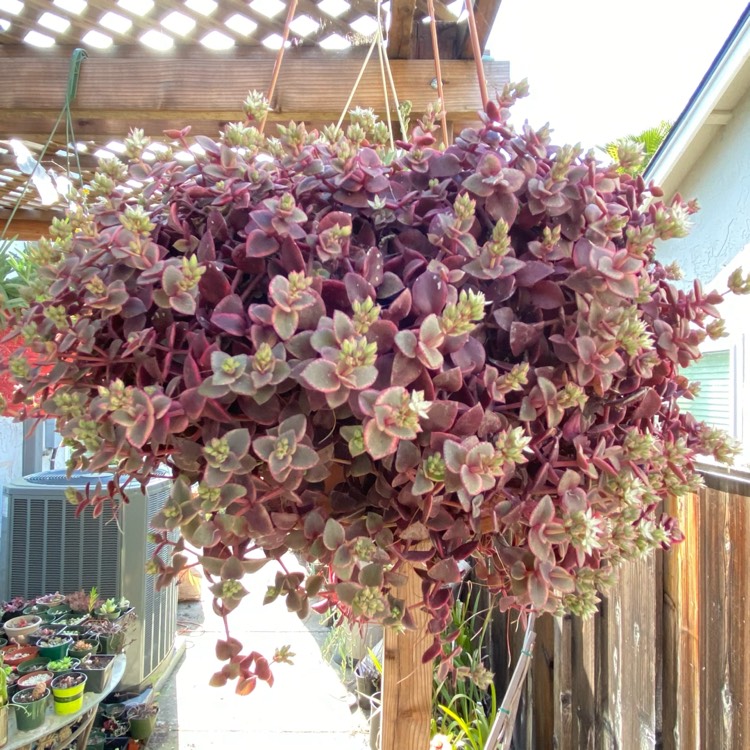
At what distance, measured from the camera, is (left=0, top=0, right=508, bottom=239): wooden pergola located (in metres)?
1.34

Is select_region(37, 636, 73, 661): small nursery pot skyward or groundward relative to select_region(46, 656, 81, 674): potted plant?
skyward

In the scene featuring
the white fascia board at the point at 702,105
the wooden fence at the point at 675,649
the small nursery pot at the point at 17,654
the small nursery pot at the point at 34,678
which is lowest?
the small nursery pot at the point at 34,678

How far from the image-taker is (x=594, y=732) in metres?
1.53

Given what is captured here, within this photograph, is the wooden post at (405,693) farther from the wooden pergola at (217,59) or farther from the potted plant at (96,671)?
the potted plant at (96,671)

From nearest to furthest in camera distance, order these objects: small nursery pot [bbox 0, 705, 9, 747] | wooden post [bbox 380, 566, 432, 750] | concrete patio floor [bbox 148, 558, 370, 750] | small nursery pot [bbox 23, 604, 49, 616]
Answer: wooden post [bbox 380, 566, 432, 750] < small nursery pot [bbox 0, 705, 9, 747] < small nursery pot [bbox 23, 604, 49, 616] < concrete patio floor [bbox 148, 558, 370, 750]

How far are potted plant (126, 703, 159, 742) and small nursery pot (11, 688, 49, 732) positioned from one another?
2.79ft

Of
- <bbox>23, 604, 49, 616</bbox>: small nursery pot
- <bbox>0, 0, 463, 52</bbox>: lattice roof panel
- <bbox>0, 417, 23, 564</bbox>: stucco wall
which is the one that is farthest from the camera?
<bbox>0, 417, 23, 564</bbox>: stucco wall

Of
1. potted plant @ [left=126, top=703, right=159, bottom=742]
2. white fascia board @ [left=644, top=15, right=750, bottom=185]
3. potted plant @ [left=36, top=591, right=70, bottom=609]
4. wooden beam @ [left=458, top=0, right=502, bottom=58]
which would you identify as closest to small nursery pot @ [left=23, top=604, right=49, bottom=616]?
potted plant @ [left=36, top=591, right=70, bottom=609]

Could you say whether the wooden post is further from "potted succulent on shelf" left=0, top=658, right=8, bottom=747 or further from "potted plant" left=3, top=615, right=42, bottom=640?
"potted plant" left=3, top=615, right=42, bottom=640

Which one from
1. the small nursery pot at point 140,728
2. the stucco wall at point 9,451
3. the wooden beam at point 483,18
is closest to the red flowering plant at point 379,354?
the wooden beam at point 483,18

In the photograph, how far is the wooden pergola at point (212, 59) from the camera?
1340 mm

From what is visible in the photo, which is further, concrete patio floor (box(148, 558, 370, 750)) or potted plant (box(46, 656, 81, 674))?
concrete patio floor (box(148, 558, 370, 750))

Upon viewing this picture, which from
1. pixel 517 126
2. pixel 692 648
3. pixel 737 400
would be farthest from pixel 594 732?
pixel 517 126

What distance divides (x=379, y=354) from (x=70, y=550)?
264 centimetres
